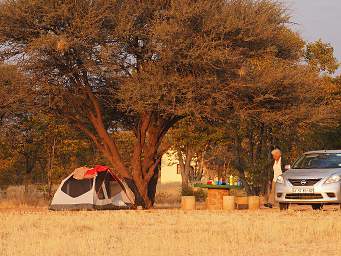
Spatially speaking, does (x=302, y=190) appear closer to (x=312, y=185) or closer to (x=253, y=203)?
(x=312, y=185)

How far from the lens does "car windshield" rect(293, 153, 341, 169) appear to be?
72.0ft

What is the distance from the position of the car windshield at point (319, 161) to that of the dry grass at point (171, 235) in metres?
3.09


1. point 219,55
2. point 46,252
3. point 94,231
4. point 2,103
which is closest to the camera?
point 46,252

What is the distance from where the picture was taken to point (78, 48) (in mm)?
23703

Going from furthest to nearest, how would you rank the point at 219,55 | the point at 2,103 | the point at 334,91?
the point at 334,91
the point at 2,103
the point at 219,55

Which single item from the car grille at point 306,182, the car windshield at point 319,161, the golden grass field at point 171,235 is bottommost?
the golden grass field at point 171,235

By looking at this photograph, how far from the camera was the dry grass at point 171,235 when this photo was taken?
11.7 meters

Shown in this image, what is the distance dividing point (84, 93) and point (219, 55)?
5123 mm

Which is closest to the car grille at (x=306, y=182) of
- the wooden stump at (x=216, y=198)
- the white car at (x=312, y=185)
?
the white car at (x=312, y=185)

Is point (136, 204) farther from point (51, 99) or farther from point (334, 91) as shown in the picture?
point (334, 91)

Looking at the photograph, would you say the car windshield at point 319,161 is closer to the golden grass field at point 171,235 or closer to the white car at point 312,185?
the white car at point 312,185

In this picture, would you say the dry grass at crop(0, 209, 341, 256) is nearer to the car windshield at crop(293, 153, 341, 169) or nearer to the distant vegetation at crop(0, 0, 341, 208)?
the car windshield at crop(293, 153, 341, 169)

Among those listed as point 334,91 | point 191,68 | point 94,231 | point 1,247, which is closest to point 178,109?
point 191,68

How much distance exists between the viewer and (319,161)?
22391 millimetres
